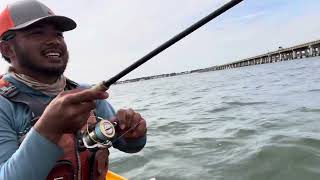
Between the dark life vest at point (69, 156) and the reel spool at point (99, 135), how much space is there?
0.17 metres

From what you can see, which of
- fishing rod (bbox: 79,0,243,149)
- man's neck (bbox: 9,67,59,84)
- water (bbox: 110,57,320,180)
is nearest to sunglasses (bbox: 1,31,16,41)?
man's neck (bbox: 9,67,59,84)

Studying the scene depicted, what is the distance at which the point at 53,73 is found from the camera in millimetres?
3021

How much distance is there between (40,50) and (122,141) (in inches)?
42.6

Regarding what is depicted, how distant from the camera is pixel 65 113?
7.08ft

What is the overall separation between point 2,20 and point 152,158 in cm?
611

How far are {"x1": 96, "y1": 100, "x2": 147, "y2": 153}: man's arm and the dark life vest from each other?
34 centimetres

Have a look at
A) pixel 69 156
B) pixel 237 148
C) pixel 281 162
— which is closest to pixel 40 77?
pixel 69 156

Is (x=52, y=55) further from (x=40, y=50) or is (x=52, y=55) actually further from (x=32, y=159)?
(x=32, y=159)

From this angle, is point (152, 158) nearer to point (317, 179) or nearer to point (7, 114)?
point (317, 179)

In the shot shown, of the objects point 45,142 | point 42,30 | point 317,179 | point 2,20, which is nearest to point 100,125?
point 45,142

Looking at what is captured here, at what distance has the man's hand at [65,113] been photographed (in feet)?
7.06

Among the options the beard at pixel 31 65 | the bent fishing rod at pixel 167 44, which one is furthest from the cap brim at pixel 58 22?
the bent fishing rod at pixel 167 44

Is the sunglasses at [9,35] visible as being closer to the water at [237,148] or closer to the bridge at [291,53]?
the water at [237,148]

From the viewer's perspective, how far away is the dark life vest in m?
2.80
